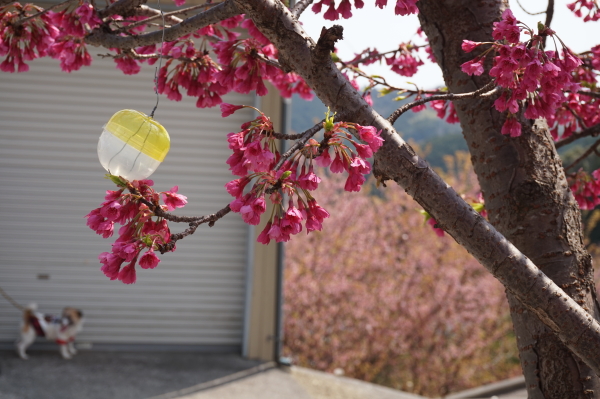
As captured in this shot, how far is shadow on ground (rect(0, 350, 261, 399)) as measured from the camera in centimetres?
438

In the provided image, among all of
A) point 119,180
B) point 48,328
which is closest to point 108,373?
point 48,328

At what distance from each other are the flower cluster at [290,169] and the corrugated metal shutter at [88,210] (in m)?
4.48

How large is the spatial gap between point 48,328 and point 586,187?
4.67 metres

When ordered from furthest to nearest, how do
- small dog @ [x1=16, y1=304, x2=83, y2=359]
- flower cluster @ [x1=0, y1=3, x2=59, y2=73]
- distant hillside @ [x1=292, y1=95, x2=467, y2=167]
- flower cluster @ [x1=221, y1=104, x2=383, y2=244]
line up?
distant hillside @ [x1=292, y1=95, x2=467, y2=167] → small dog @ [x1=16, y1=304, x2=83, y2=359] → flower cluster @ [x1=0, y1=3, x2=59, y2=73] → flower cluster @ [x1=221, y1=104, x2=383, y2=244]

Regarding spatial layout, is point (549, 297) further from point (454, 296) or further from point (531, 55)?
point (454, 296)

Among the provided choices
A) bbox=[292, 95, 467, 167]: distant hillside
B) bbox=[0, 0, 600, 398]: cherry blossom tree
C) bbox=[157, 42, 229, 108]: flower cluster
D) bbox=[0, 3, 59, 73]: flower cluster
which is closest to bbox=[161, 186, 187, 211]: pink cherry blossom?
bbox=[0, 0, 600, 398]: cherry blossom tree

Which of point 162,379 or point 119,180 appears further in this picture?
point 162,379

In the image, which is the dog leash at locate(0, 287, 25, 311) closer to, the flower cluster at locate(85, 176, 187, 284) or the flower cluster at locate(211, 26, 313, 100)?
the flower cluster at locate(211, 26, 313, 100)

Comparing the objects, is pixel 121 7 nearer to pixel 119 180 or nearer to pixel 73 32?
pixel 73 32

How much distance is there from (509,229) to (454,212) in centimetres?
52

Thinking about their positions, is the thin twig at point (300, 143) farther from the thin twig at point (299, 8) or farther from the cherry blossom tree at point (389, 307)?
the cherry blossom tree at point (389, 307)

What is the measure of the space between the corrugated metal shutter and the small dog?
399 mm

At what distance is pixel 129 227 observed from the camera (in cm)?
135

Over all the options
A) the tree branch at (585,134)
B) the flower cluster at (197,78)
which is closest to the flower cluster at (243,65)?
the flower cluster at (197,78)
